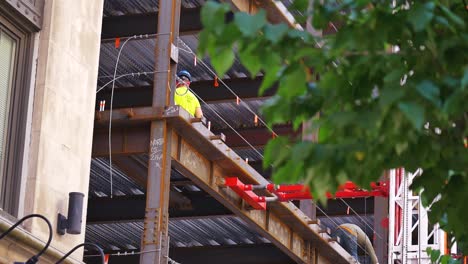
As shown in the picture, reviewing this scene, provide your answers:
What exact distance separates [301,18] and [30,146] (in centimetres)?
1165

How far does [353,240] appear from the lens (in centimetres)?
3812

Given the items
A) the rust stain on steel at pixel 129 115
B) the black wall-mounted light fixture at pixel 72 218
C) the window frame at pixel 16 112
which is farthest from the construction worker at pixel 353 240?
the window frame at pixel 16 112

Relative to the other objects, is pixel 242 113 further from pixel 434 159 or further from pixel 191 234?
pixel 434 159

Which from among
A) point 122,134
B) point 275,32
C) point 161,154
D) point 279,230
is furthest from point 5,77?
point 279,230

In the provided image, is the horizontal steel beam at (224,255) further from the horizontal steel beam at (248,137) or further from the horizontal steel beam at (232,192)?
the horizontal steel beam at (248,137)

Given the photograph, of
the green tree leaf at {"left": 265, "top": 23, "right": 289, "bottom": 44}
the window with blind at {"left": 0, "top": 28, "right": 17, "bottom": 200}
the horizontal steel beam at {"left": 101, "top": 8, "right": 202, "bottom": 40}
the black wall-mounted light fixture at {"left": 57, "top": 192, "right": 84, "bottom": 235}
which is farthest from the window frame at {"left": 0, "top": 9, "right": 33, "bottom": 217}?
the green tree leaf at {"left": 265, "top": 23, "right": 289, "bottom": 44}

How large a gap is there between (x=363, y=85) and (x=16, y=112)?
12212 millimetres

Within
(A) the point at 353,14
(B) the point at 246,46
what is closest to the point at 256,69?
(B) the point at 246,46

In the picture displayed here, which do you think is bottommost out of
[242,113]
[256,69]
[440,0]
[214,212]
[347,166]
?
[347,166]

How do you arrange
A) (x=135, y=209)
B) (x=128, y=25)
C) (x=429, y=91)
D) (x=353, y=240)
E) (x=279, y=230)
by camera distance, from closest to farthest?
1. (x=429, y=91)
2. (x=128, y=25)
3. (x=279, y=230)
4. (x=135, y=209)
5. (x=353, y=240)

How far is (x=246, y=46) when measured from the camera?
333 inches

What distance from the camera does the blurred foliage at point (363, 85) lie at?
8125 mm

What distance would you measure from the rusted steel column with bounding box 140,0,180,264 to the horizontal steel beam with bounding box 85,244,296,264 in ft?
36.3

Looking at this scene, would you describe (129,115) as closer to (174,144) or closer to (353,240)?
(174,144)
